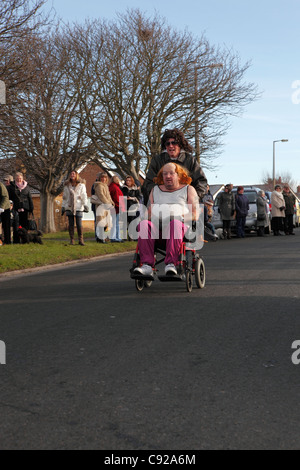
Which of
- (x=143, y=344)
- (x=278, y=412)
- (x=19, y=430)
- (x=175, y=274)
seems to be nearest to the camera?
(x=19, y=430)

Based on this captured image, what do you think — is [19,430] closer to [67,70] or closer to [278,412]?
[278,412]

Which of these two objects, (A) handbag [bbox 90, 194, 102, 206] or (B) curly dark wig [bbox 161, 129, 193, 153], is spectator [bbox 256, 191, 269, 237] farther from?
(B) curly dark wig [bbox 161, 129, 193, 153]

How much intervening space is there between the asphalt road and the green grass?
3916 millimetres

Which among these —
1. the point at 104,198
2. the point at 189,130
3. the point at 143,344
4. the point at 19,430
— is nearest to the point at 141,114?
the point at 189,130

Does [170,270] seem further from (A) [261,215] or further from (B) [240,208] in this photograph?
(A) [261,215]

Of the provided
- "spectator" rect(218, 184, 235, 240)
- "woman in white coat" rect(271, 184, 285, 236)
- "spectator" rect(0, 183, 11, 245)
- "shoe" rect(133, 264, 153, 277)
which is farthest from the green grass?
"woman in white coat" rect(271, 184, 285, 236)

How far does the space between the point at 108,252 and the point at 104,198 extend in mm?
2001

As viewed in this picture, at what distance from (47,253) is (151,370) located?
9.58 metres

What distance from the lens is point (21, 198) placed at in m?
15.4

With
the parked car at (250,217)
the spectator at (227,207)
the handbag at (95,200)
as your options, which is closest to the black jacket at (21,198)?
the handbag at (95,200)

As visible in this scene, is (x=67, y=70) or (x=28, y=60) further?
(x=67, y=70)

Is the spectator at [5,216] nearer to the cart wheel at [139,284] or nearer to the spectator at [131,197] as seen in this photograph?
the spectator at [131,197]
